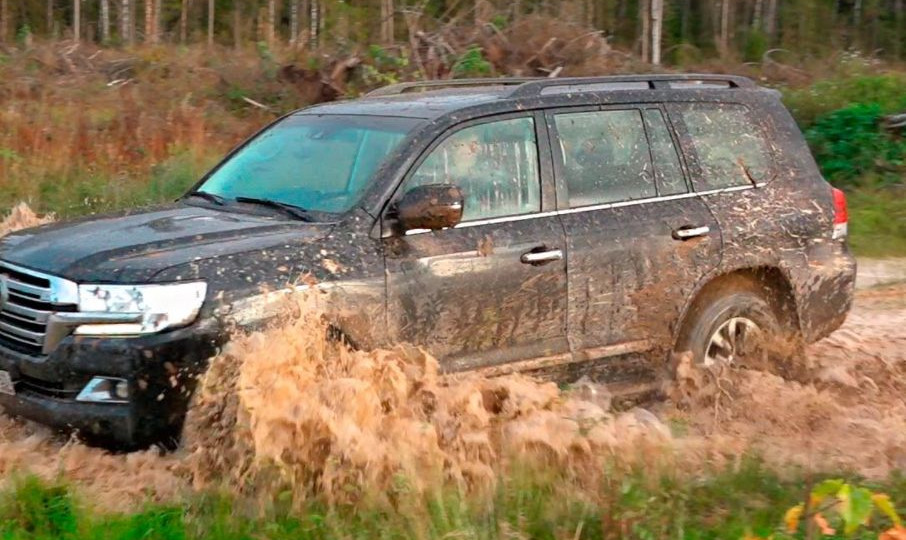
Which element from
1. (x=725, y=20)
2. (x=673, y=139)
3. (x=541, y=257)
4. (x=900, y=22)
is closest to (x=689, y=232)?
(x=673, y=139)

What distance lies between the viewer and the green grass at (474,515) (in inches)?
168

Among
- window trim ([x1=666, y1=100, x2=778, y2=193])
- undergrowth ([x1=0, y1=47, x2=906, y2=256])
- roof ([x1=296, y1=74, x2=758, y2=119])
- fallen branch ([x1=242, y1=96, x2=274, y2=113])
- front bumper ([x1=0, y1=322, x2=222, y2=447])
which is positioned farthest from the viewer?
fallen branch ([x1=242, y1=96, x2=274, y2=113])

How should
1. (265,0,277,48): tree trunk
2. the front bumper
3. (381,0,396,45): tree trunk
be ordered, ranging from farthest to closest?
(381,0,396,45): tree trunk
(265,0,277,48): tree trunk
the front bumper

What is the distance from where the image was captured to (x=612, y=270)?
20.1 ft

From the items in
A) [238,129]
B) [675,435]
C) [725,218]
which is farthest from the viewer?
[238,129]

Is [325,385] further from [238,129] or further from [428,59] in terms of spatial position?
[428,59]

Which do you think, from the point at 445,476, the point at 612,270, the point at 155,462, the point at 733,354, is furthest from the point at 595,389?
the point at 155,462

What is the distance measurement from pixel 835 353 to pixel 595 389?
251 cm

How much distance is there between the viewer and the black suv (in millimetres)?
4961

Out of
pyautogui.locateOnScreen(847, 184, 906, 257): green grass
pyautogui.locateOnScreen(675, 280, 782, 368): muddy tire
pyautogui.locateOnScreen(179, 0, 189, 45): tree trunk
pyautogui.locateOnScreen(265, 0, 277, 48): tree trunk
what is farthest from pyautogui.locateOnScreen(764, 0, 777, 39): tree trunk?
pyautogui.locateOnScreen(675, 280, 782, 368): muddy tire

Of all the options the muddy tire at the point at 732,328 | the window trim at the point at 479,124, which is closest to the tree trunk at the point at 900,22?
the muddy tire at the point at 732,328

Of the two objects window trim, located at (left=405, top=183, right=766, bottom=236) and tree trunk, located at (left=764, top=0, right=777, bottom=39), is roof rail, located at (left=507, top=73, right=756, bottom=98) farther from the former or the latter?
tree trunk, located at (left=764, top=0, right=777, bottom=39)

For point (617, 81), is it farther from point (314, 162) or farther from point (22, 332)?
point (22, 332)

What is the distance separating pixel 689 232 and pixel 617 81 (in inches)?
38.5
